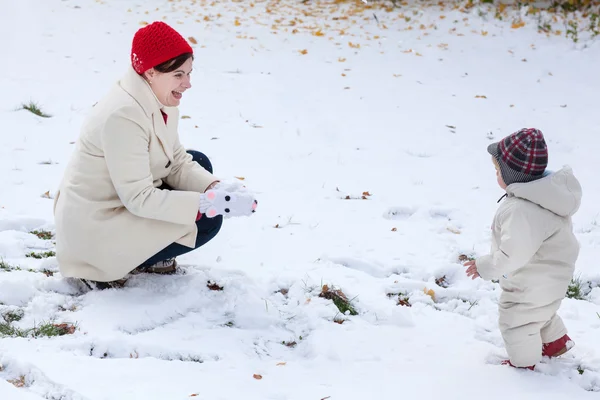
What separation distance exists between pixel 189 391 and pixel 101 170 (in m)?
1.14

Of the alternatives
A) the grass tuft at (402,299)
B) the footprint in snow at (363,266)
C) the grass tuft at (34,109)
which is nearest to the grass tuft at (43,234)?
the footprint in snow at (363,266)

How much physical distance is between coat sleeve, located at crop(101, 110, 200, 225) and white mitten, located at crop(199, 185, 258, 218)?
4 cm

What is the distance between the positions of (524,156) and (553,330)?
810 mm

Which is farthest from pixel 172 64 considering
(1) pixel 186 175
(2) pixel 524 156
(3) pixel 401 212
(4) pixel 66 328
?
(3) pixel 401 212

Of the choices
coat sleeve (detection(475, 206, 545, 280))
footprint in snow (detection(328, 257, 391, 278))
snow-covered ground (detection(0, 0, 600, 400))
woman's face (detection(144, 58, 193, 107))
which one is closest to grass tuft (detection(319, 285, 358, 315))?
snow-covered ground (detection(0, 0, 600, 400))

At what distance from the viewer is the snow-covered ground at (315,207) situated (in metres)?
2.61

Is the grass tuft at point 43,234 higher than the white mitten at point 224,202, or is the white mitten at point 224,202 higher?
the white mitten at point 224,202

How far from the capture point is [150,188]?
288 centimetres

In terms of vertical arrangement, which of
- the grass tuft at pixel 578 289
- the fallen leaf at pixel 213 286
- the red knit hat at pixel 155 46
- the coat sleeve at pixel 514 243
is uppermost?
the red knit hat at pixel 155 46

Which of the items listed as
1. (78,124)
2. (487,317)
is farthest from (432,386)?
(78,124)

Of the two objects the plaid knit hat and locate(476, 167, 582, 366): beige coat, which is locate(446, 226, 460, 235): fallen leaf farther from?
the plaid knit hat

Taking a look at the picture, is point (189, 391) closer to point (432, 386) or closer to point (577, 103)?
point (432, 386)

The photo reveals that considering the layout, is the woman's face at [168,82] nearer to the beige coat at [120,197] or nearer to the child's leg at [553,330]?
the beige coat at [120,197]

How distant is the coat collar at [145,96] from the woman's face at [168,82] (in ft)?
0.09
